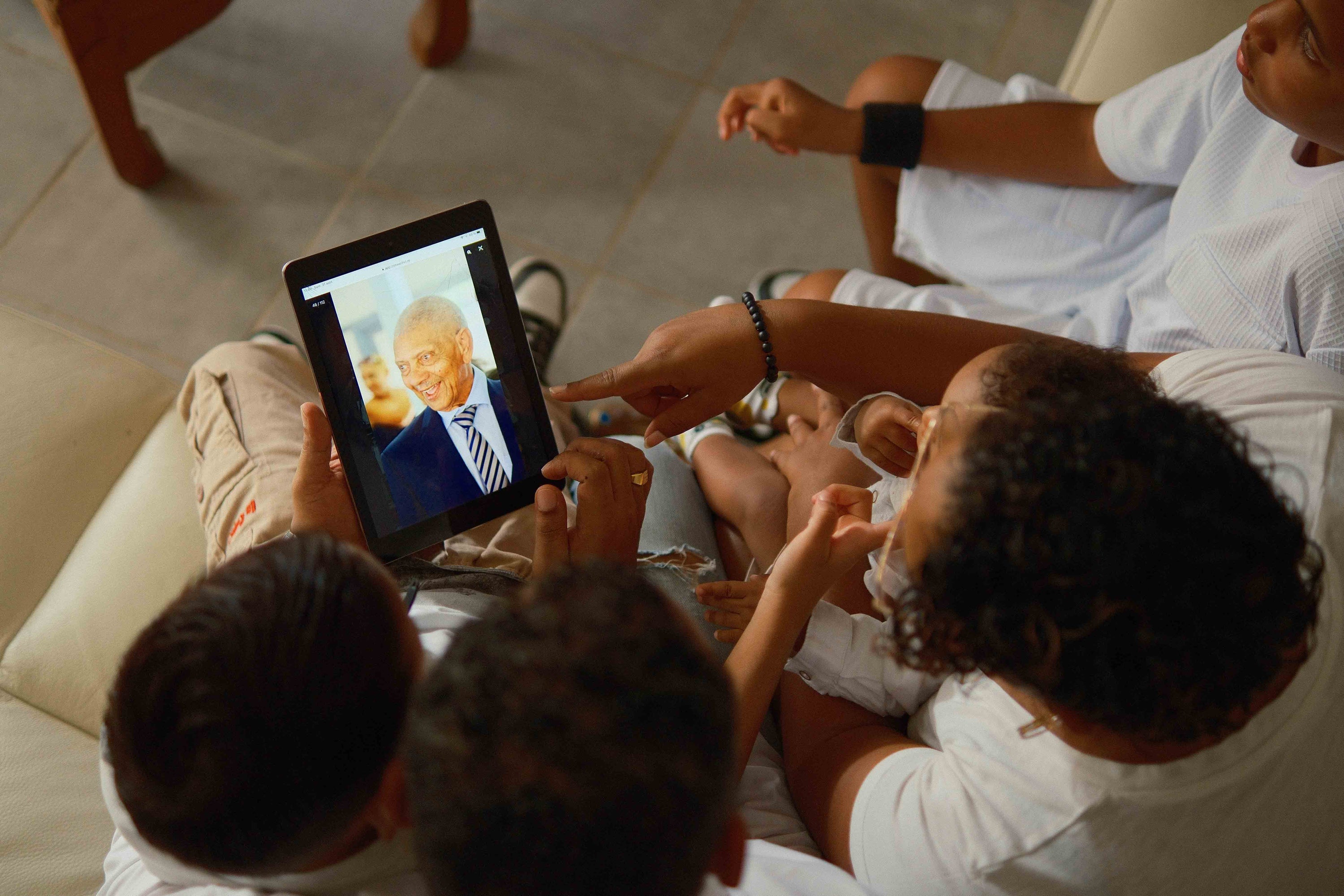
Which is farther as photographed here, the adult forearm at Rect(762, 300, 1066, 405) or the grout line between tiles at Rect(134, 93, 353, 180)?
the grout line between tiles at Rect(134, 93, 353, 180)

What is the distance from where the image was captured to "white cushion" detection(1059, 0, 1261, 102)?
123 cm

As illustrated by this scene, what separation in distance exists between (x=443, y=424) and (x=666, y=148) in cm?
103

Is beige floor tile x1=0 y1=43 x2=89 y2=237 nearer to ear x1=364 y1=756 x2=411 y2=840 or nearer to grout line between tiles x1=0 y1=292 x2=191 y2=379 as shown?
grout line between tiles x1=0 y1=292 x2=191 y2=379

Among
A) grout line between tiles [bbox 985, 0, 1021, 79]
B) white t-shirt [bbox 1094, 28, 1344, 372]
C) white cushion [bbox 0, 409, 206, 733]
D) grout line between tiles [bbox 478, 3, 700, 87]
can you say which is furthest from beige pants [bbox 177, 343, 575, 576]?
grout line between tiles [bbox 985, 0, 1021, 79]

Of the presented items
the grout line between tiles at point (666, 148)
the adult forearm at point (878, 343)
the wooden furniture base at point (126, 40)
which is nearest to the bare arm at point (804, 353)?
the adult forearm at point (878, 343)

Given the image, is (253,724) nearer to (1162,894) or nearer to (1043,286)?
(1162,894)

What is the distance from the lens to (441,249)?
2.95ft

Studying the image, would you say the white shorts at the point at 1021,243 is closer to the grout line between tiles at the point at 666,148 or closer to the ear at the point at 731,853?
the grout line between tiles at the point at 666,148

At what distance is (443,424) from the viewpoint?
922 millimetres

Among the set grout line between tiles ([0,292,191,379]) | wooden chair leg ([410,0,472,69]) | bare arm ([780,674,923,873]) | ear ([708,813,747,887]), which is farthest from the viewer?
wooden chair leg ([410,0,472,69])

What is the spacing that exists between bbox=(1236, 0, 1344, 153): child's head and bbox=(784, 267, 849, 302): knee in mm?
527

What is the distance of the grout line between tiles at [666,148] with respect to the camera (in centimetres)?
169

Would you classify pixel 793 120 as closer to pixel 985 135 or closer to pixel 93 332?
pixel 985 135

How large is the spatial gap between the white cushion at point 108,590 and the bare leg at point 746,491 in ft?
2.02
